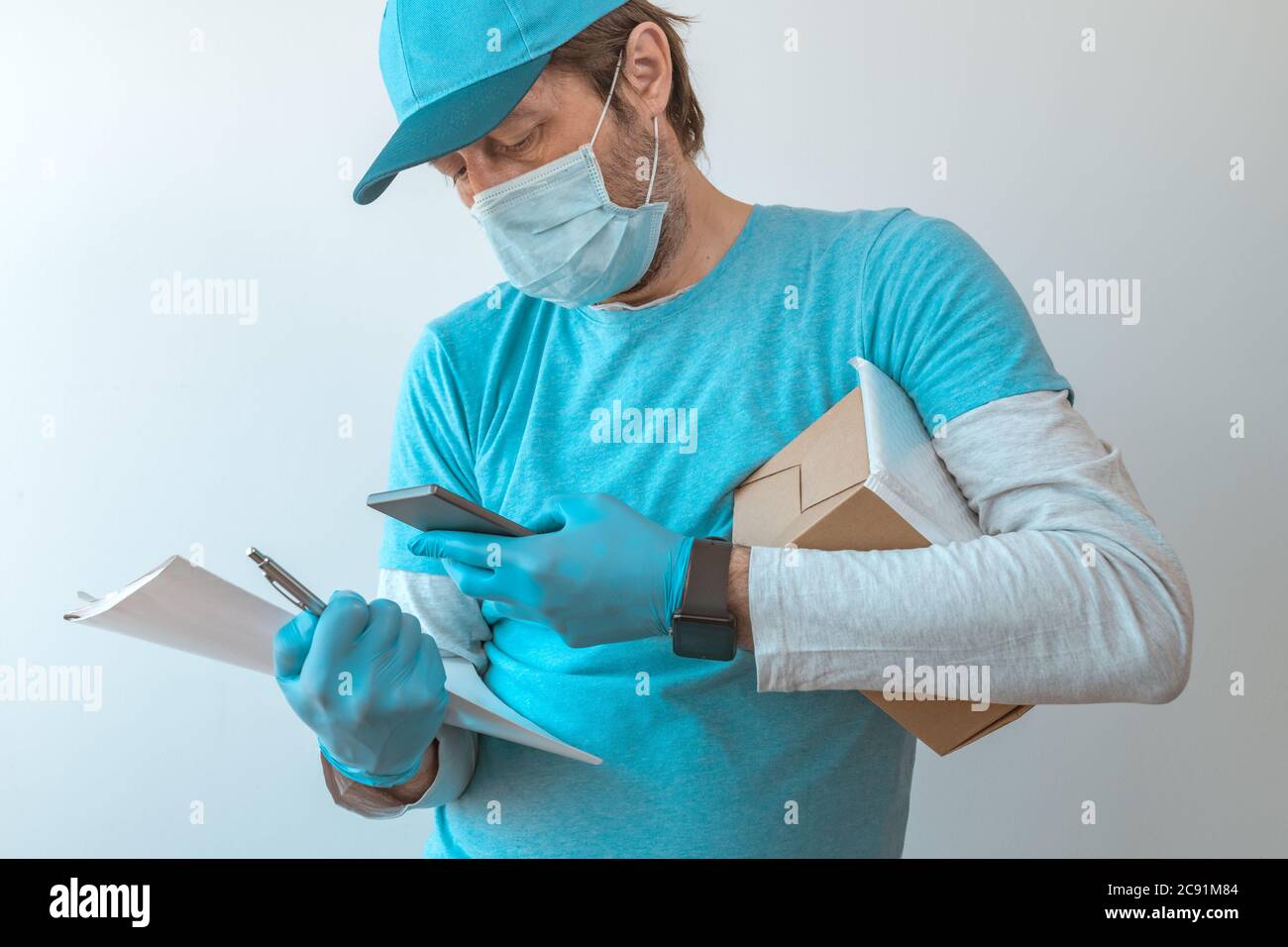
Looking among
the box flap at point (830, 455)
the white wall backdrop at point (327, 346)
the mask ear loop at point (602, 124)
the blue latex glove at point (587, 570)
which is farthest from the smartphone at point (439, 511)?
the white wall backdrop at point (327, 346)

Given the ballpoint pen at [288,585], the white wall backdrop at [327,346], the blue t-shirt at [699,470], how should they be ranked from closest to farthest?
the ballpoint pen at [288,585] < the blue t-shirt at [699,470] < the white wall backdrop at [327,346]

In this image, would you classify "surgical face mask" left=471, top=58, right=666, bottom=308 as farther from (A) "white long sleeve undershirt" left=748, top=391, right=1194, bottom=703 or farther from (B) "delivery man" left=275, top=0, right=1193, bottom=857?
(A) "white long sleeve undershirt" left=748, top=391, right=1194, bottom=703

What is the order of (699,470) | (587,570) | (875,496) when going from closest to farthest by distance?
(875,496)
(587,570)
(699,470)

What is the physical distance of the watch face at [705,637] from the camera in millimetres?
903

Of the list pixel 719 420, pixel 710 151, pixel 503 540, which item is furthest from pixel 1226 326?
pixel 503 540

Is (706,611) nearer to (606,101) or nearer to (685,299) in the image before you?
(685,299)

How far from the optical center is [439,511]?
0.93 m

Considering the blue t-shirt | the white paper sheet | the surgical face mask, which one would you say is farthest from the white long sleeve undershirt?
the surgical face mask

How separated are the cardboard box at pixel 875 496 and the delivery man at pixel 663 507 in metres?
0.02

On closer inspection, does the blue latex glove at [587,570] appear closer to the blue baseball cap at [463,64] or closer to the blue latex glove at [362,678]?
the blue latex glove at [362,678]

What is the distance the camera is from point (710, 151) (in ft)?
5.50

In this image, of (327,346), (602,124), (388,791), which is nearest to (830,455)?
(602,124)

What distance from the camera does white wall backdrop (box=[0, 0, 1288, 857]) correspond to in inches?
62.7

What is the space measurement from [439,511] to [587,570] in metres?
0.13
